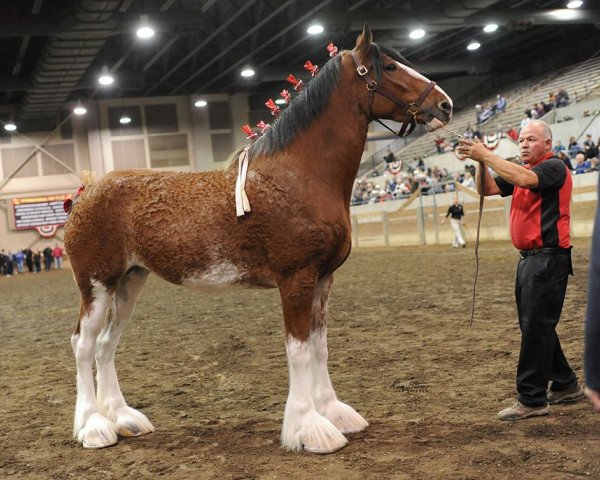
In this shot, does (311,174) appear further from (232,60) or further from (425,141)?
(425,141)

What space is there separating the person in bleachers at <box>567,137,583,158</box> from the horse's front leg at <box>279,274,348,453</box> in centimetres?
1937

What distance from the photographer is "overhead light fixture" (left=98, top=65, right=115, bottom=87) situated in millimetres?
28844

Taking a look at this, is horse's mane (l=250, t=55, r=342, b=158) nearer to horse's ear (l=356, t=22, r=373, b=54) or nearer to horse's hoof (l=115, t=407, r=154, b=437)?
horse's ear (l=356, t=22, r=373, b=54)

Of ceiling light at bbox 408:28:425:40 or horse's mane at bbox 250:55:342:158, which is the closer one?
horse's mane at bbox 250:55:342:158

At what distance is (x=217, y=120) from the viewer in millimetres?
39656

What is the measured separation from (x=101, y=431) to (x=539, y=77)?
35.9 meters

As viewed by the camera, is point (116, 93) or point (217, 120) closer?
point (116, 93)

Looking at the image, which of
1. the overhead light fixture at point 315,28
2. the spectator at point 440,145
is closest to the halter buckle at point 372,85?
the overhead light fixture at point 315,28

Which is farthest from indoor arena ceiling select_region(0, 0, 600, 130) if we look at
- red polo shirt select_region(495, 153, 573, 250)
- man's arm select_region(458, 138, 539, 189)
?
red polo shirt select_region(495, 153, 573, 250)

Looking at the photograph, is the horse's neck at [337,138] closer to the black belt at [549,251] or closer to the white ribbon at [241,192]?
the white ribbon at [241,192]

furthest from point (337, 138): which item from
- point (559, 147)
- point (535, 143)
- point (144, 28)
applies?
point (559, 147)

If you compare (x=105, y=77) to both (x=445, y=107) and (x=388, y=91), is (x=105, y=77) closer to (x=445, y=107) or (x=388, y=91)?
(x=388, y=91)

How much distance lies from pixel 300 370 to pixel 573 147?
2063 centimetres

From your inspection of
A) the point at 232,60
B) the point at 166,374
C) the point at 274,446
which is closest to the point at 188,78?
the point at 232,60
